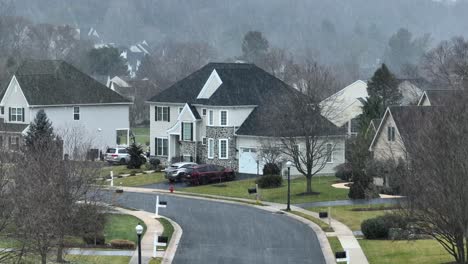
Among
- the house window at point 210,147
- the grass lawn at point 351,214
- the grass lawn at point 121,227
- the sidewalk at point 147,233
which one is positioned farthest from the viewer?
the house window at point 210,147

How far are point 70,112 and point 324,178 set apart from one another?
959 inches

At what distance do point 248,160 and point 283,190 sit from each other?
10668 mm

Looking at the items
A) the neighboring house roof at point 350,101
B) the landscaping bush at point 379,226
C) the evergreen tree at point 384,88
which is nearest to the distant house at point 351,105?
the neighboring house roof at point 350,101

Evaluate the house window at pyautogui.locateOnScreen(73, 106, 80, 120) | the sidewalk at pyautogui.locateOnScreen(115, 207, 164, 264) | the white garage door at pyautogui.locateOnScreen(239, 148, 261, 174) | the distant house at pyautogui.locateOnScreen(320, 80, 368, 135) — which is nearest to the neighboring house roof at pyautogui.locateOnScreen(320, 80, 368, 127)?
the distant house at pyautogui.locateOnScreen(320, 80, 368, 135)

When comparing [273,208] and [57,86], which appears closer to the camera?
[273,208]

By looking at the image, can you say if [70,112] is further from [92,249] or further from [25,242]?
[25,242]

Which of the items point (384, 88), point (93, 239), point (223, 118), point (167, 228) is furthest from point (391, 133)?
point (93, 239)

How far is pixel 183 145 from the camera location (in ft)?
245

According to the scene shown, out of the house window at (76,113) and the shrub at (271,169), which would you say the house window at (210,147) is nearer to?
the shrub at (271,169)

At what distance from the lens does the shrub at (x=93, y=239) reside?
130ft

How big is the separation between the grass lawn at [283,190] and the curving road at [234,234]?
3476 millimetres

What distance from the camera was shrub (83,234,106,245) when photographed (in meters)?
39.7

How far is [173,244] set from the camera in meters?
40.8

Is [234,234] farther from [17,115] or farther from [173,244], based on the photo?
[17,115]
